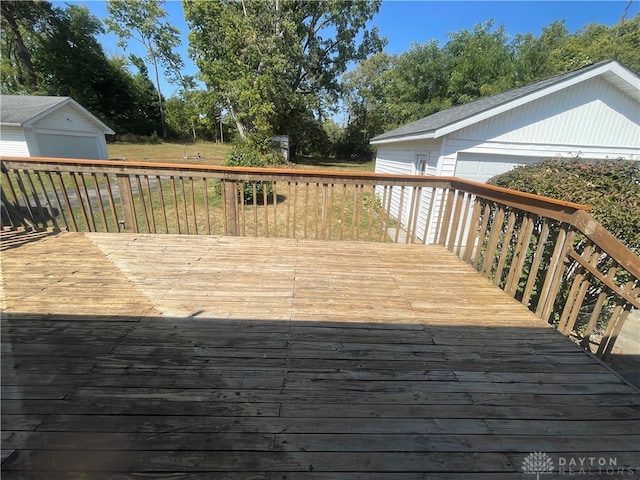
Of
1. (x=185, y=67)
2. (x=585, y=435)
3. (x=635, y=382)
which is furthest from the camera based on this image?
(x=185, y=67)

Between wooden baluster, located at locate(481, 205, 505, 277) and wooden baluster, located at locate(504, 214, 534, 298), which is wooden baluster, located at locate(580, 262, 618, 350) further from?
wooden baluster, located at locate(481, 205, 505, 277)

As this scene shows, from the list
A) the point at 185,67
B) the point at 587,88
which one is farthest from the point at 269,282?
the point at 185,67

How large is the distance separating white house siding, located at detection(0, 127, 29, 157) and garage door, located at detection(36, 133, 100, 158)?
54cm

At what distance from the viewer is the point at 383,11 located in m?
19.0

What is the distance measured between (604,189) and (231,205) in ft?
14.0

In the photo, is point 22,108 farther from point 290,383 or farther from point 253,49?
point 290,383

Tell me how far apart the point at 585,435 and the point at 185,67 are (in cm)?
3735

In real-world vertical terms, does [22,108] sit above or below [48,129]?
above

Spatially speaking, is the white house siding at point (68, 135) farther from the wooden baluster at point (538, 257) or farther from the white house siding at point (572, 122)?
the wooden baluster at point (538, 257)

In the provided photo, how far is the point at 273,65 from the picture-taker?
15.6 metres

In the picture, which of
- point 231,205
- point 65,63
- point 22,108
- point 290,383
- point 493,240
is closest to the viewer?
point 290,383

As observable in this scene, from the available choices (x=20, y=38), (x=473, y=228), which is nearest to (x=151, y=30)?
(x=20, y=38)

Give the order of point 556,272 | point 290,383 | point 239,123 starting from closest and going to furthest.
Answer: point 290,383 < point 556,272 < point 239,123

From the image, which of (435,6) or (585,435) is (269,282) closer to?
(585,435)
